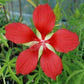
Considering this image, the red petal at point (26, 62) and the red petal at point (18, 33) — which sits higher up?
the red petal at point (18, 33)

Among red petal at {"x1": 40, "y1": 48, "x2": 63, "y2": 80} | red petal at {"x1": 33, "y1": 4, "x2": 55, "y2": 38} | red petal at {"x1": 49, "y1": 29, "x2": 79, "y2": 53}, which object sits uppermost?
red petal at {"x1": 33, "y1": 4, "x2": 55, "y2": 38}

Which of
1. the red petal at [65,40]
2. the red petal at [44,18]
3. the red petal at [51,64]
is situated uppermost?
the red petal at [44,18]

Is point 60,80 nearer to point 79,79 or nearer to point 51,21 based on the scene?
point 79,79

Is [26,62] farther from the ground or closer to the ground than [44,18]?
closer to the ground

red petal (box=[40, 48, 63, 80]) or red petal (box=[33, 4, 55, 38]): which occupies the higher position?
red petal (box=[33, 4, 55, 38])

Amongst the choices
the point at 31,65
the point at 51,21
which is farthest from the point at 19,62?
the point at 51,21
